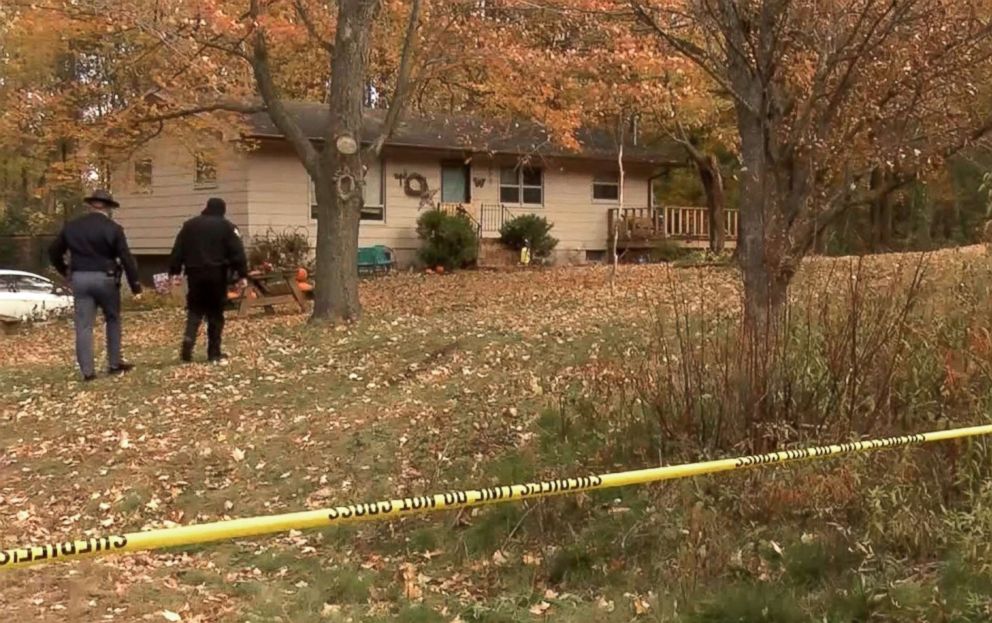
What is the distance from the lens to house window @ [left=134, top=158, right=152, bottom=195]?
27.6 m

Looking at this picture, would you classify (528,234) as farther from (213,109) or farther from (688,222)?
(213,109)

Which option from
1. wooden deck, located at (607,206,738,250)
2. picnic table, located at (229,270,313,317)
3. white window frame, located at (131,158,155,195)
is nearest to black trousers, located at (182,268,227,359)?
picnic table, located at (229,270,313,317)

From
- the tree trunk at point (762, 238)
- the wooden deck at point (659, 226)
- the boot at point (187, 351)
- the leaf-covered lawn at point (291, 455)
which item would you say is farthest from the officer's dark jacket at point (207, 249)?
the wooden deck at point (659, 226)

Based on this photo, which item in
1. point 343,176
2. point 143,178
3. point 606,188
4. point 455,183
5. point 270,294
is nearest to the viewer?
point 343,176

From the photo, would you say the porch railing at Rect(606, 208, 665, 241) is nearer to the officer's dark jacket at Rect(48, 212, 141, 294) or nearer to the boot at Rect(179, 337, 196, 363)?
the boot at Rect(179, 337, 196, 363)

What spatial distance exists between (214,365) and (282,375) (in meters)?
1.09

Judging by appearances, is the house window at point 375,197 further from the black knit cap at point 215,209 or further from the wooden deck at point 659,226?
the black knit cap at point 215,209

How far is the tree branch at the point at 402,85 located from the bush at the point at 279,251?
8.60 m

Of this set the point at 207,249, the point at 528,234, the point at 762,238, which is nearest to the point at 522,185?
the point at 528,234

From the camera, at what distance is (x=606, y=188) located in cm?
3156

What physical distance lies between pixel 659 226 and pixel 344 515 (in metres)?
27.5

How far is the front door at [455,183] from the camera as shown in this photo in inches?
1123

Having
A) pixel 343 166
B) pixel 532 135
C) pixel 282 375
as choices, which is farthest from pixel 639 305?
pixel 532 135

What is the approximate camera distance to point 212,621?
533cm
